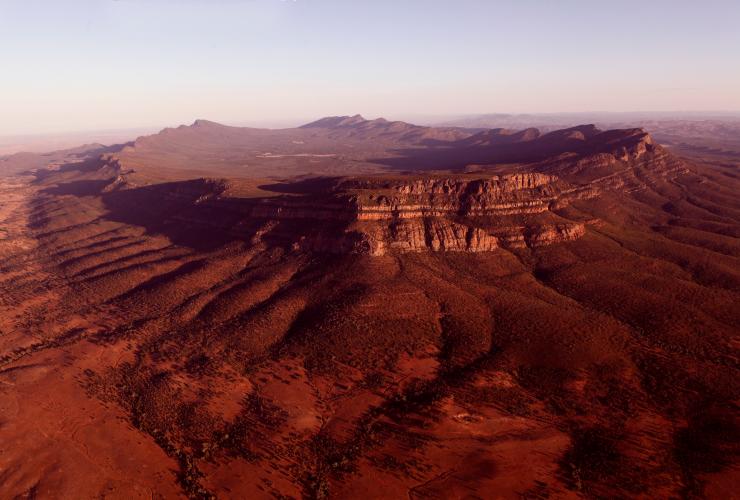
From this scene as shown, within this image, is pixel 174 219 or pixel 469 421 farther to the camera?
pixel 174 219

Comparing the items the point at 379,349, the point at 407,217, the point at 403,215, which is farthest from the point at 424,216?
the point at 379,349

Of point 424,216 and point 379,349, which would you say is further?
point 424,216

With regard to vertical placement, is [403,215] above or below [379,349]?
above

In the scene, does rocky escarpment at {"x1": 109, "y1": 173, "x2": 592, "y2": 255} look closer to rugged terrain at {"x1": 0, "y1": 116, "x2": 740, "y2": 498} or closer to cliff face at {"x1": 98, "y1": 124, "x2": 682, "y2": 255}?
cliff face at {"x1": 98, "y1": 124, "x2": 682, "y2": 255}

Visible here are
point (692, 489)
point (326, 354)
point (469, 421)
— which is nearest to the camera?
point (692, 489)

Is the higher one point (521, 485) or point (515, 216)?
point (515, 216)

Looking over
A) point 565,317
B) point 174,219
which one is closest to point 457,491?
point 565,317

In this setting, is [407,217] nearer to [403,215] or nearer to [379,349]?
[403,215]

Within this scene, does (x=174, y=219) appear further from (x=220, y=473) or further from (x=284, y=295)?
(x=220, y=473)

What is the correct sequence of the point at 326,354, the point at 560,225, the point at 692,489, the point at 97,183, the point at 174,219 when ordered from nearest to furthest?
the point at 692,489 < the point at 326,354 < the point at 560,225 < the point at 174,219 < the point at 97,183
